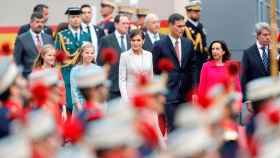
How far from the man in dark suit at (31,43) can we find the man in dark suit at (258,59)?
2.32m

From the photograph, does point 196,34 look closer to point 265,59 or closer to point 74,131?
point 265,59

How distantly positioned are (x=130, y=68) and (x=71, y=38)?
43.3 inches

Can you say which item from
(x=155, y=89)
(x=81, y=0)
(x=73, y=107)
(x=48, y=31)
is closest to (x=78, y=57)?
(x=73, y=107)

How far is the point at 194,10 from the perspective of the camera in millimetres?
15750

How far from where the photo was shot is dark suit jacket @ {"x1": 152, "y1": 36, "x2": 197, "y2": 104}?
14.0m

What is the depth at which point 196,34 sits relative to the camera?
15375 millimetres

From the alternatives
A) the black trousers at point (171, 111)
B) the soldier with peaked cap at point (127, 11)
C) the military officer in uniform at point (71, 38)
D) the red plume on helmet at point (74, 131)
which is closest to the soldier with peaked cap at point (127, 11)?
the soldier with peaked cap at point (127, 11)

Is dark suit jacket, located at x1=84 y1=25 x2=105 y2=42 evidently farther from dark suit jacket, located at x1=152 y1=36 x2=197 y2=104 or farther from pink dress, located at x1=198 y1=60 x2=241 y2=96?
pink dress, located at x1=198 y1=60 x2=241 y2=96

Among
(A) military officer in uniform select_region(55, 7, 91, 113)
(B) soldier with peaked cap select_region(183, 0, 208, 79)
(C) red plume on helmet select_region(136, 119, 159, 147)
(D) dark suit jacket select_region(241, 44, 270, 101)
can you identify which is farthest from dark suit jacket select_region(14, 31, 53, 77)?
(C) red plume on helmet select_region(136, 119, 159, 147)

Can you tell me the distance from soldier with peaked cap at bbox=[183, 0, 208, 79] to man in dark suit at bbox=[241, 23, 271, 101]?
997 mm

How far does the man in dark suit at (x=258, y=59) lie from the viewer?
13883 mm

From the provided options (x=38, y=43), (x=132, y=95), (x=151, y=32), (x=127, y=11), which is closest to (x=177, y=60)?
(x=151, y=32)

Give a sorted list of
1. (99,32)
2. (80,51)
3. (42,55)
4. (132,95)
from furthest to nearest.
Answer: (99,32)
(80,51)
(42,55)
(132,95)

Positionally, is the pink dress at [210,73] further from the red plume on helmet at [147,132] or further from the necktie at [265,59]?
A: the red plume on helmet at [147,132]
